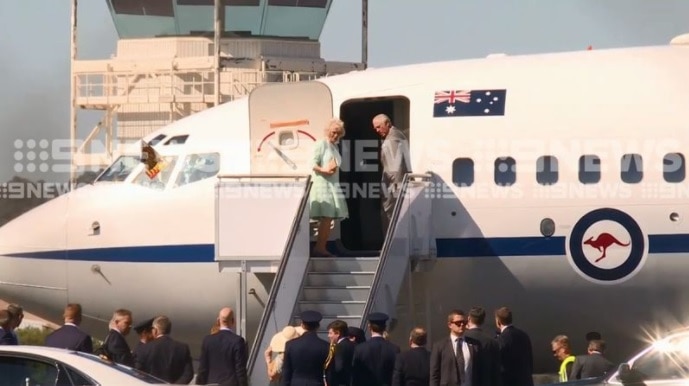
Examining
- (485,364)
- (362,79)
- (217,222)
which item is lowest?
(485,364)

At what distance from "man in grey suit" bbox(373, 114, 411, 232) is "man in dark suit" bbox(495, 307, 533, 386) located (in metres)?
3.14

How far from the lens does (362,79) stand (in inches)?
1105

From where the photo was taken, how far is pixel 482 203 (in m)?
27.0

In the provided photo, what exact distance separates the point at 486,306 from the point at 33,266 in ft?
21.1

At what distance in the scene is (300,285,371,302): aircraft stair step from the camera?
2650 cm

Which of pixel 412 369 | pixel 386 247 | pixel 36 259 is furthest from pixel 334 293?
pixel 36 259

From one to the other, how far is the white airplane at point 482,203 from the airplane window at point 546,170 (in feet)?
0.04

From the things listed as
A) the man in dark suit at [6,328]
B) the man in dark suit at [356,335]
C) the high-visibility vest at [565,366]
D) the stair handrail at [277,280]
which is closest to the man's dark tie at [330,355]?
the man in dark suit at [356,335]

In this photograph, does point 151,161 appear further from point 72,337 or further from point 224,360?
point 224,360

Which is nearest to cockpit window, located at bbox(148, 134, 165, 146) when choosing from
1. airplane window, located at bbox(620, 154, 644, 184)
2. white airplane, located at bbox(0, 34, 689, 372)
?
white airplane, located at bbox(0, 34, 689, 372)

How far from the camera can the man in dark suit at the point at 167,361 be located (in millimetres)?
24141

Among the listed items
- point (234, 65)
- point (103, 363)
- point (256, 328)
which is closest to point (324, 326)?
point (256, 328)

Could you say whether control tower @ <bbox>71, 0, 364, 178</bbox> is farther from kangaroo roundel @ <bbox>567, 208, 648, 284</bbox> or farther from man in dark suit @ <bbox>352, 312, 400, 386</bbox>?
man in dark suit @ <bbox>352, 312, 400, 386</bbox>

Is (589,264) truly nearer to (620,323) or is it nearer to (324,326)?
(620,323)
